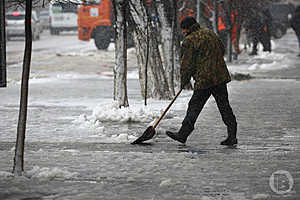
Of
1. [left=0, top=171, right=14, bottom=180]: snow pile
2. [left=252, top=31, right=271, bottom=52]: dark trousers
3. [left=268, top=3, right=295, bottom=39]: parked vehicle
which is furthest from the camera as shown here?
→ [left=268, top=3, right=295, bottom=39]: parked vehicle

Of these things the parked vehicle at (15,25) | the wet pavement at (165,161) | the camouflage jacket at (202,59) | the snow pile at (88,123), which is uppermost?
the camouflage jacket at (202,59)

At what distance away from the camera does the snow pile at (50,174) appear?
21.6 ft

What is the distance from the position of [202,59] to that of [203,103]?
0.61m

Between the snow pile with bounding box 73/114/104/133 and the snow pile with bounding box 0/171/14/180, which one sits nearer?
the snow pile with bounding box 0/171/14/180

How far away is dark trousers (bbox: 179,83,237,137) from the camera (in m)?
8.43

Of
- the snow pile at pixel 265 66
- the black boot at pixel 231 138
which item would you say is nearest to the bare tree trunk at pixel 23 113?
the black boot at pixel 231 138

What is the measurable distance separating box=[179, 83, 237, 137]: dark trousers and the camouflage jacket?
0.48 feet

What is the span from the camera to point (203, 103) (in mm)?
8531

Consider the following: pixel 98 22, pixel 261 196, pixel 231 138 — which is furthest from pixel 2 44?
pixel 98 22

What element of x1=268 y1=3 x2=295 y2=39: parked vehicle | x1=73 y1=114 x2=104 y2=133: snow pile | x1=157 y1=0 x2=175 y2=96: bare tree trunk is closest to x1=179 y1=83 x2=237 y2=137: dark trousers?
x1=73 y1=114 x2=104 y2=133: snow pile

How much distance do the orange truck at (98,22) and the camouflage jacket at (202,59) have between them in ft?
75.7

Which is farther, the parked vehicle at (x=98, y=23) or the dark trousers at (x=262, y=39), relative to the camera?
the parked vehicle at (x=98, y=23)

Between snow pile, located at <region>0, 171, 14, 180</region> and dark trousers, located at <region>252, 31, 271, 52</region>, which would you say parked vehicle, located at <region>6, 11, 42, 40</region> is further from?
snow pile, located at <region>0, 171, 14, 180</region>

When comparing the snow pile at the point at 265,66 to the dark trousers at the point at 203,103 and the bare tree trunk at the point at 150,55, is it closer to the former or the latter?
the bare tree trunk at the point at 150,55
